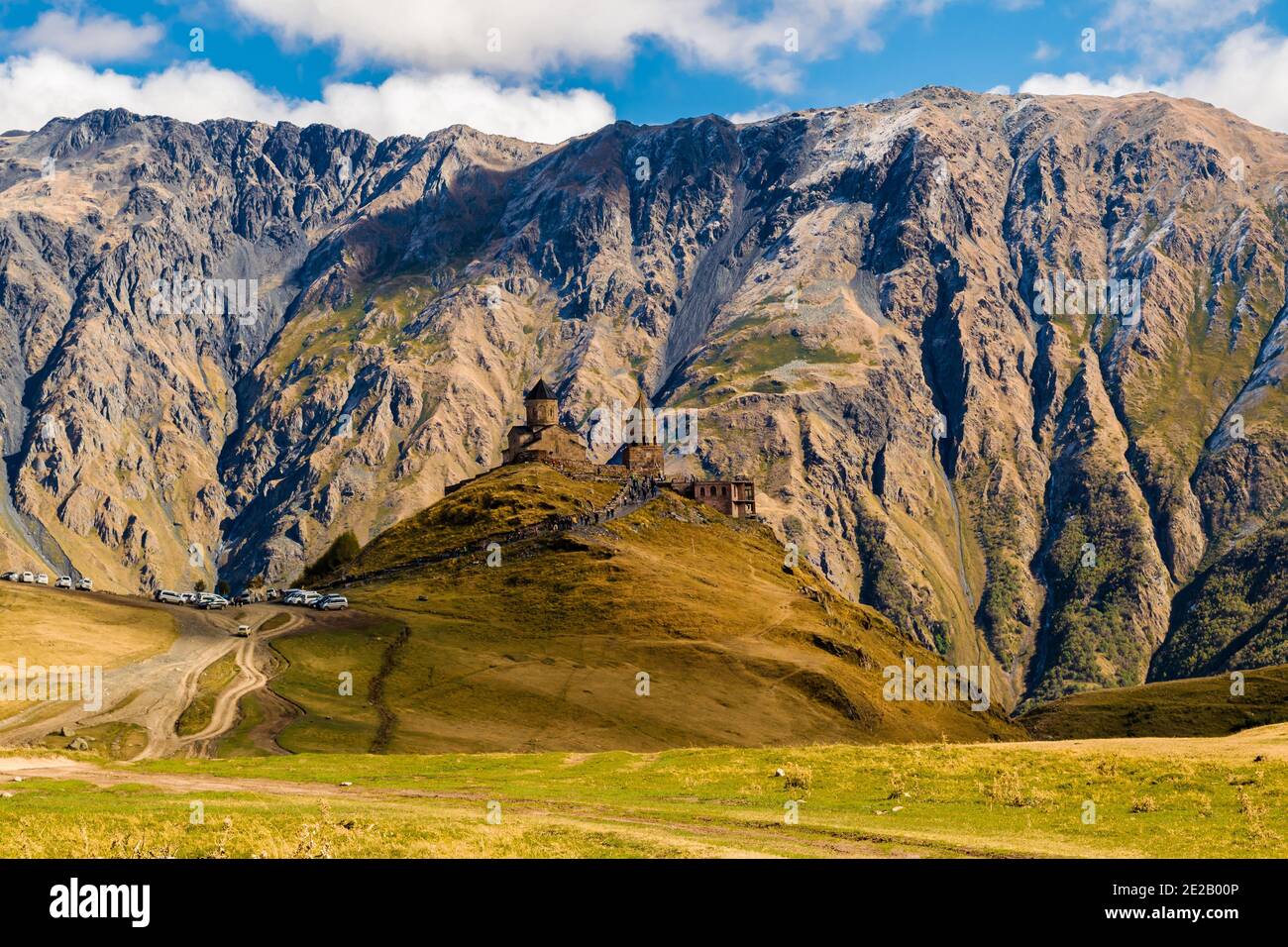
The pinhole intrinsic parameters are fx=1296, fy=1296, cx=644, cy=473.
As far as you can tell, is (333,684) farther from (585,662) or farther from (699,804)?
(699,804)

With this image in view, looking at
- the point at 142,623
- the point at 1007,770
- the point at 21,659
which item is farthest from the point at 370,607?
the point at 1007,770

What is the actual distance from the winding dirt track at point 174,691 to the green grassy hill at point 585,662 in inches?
166

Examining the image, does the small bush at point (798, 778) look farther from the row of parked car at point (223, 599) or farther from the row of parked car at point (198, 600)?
the row of parked car at point (198, 600)

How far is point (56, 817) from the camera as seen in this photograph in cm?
4534

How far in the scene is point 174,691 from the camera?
107125 millimetres

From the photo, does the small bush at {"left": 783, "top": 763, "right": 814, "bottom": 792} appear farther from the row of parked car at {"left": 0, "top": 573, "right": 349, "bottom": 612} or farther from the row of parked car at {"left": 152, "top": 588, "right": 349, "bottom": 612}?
the row of parked car at {"left": 152, "top": 588, "right": 349, "bottom": 612}

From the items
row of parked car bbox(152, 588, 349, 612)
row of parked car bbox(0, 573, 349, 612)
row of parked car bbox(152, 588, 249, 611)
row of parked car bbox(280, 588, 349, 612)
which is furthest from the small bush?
row of parked car bbox(152, 588, 249, 611)

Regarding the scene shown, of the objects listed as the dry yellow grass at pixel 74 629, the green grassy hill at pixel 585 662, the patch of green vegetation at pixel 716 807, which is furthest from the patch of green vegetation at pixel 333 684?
the patch of green vegetation at pixel 716 807

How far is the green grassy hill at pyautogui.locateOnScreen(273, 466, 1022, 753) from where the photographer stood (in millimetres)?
116062

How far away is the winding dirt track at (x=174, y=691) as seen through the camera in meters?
91.4

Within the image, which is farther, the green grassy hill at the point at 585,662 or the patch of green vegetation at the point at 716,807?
the green grassy hill at the point at 585,662
